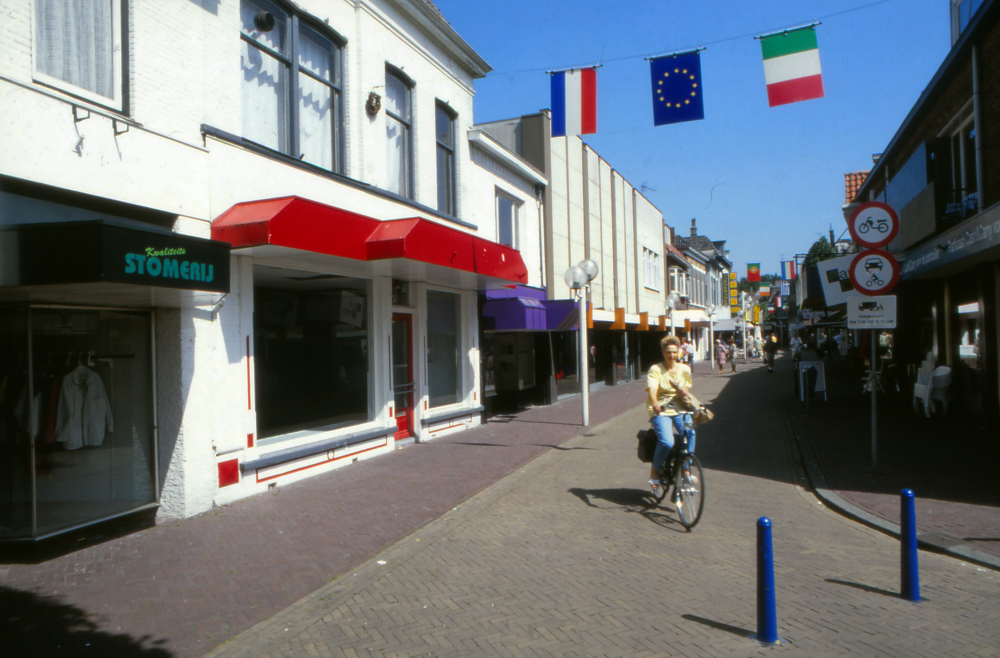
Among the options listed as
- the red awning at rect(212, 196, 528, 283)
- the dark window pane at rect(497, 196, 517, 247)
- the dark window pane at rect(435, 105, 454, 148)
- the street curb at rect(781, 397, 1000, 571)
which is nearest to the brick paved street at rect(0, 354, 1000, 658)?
the street curb at rect(781, 397, 1000, 571)

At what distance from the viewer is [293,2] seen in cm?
867

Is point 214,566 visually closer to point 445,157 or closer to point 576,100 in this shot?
point 576,100

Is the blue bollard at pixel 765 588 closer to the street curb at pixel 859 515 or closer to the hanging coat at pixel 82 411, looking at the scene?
the street curb at pixel 859 515

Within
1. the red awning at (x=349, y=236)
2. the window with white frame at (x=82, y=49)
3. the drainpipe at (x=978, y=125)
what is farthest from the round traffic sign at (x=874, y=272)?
the window with white frame at (x=82, y=49)

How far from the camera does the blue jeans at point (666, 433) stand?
6.61 m

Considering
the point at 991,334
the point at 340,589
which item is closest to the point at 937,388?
the point at 991,334

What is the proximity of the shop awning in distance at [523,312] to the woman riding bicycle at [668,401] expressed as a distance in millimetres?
7287

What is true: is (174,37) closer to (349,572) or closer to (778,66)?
(349,572)

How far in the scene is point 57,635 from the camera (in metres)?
4.10

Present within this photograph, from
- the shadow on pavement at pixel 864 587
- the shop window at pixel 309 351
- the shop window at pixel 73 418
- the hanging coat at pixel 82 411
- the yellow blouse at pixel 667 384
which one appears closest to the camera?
the shadow on pavement at pixel 864 587

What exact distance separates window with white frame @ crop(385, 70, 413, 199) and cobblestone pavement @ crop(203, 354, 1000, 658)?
6005mm

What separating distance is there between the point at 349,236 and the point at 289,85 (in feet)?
7.43

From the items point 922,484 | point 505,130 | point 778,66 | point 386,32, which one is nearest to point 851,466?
point 922,484

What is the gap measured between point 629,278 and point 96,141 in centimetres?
2292
